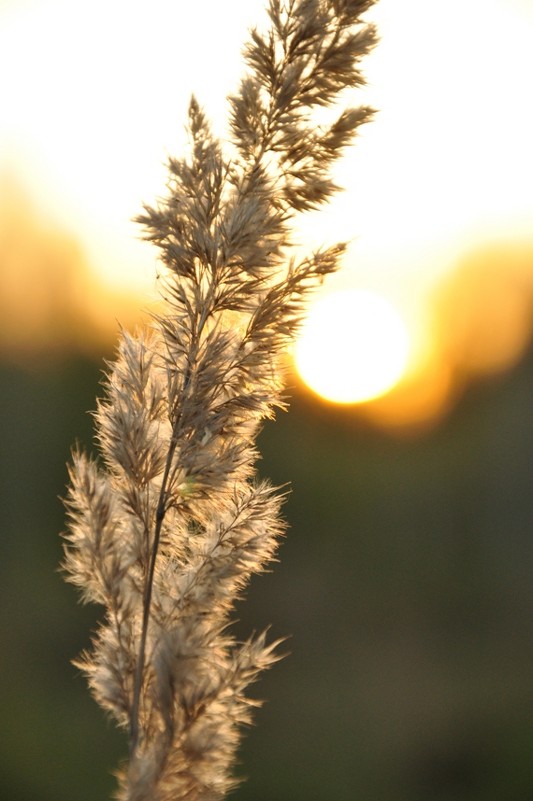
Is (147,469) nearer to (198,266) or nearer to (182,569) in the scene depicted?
(182,569)

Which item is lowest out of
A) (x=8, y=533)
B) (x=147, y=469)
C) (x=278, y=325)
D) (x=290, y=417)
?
(x=147, y=469)

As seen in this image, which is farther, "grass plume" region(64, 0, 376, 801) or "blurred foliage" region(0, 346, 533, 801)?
"blurred foliage" region(0, 346, 533, 801)

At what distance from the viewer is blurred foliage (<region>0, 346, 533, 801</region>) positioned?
1152 cm

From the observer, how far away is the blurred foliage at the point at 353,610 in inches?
454

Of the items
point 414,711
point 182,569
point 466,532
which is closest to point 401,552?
point 466,532

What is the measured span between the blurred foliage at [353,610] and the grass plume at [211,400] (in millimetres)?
7775

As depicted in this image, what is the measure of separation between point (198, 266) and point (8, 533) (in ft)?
54.9

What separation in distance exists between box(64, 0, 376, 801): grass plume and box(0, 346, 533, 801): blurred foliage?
25.5 ft

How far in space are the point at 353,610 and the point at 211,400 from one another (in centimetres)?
1717

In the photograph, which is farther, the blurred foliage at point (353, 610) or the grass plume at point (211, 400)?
the blurred foliage at point (353, 610)

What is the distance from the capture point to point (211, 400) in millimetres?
1744

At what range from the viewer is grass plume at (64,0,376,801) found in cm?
170

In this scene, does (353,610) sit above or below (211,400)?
above

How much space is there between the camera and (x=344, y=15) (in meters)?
1.71
